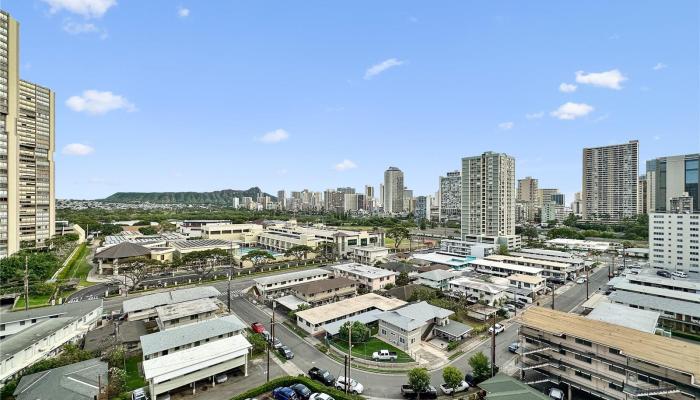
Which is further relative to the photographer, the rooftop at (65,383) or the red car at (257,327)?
the red car at (257,327)

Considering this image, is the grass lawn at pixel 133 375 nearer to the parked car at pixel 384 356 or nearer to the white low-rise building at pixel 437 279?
the parked car at pixel 384 356

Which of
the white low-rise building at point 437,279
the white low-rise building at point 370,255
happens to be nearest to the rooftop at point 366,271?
the white low-rise building at point 437,279

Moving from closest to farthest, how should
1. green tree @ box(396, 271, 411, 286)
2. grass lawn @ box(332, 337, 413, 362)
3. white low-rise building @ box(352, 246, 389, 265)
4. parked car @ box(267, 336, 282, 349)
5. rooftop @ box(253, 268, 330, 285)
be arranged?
grass lawn @ box(332, 337, 413, 362) → parked car @ box(267, 336, 282, 349) → rooftop @ box(253, 268, 330, 285) → green tree @ box(396, 271, 411, 286) → white low-rise building @ box(352, 246, 389, 265)

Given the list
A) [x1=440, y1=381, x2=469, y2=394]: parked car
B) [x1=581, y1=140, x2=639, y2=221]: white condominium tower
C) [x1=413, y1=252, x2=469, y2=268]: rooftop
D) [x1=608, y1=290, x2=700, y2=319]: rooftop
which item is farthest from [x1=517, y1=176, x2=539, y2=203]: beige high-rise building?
[x1=440, y1=381, x2=469, y2=394]: parked car

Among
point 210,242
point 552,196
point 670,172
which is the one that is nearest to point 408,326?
point 210,242

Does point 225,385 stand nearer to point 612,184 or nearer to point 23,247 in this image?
point 23,247

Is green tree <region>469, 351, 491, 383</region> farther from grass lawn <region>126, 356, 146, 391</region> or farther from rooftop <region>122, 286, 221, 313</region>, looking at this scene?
rooftop <region>122, 286, 221, 313</region>
